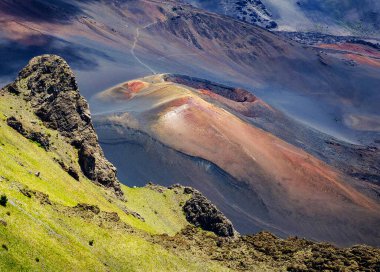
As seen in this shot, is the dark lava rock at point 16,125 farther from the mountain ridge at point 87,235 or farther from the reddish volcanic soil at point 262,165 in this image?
the reddish volcanic soil at point 262,165

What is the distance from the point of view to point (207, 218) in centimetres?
6962

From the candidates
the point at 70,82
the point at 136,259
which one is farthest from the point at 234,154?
the point at 136,259

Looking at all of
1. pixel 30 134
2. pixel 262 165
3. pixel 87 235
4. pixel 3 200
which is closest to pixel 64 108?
pixel 30 134

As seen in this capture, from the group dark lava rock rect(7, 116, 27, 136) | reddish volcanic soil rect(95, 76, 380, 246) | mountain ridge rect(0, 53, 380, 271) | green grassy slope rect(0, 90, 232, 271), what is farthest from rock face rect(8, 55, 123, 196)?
reddish volcanic soil rect(95, 76, 380, 246)

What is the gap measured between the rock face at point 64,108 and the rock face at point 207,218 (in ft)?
35.7

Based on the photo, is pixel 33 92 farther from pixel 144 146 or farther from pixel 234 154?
pixel 234 154

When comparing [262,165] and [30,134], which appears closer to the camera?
[30,134]

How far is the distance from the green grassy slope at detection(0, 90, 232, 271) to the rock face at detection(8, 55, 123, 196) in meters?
1.62

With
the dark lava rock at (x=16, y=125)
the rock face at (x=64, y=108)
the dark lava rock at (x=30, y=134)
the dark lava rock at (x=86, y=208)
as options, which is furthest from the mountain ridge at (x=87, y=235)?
the rock face at (x=64, y=108)

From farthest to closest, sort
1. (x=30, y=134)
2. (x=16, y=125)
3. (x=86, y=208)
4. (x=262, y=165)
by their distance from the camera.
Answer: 1. (x=262, y=165)
2. (x=30, y=134)
3. (x=16, y=125)
4. (x=86, y=208)

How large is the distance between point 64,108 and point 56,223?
2985 cm

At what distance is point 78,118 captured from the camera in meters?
64.0

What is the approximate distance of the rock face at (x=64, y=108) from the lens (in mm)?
61969

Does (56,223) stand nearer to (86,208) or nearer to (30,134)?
(86,208)
